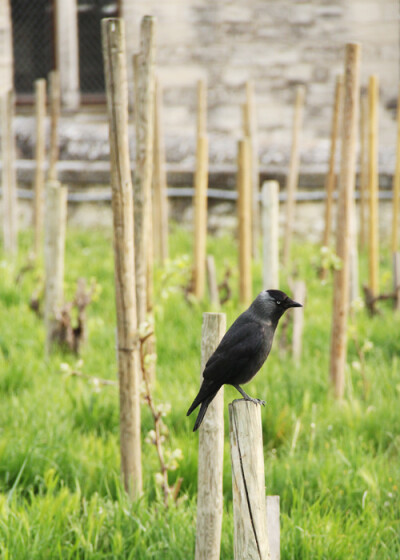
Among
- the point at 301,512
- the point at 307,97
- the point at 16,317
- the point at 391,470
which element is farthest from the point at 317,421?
the point at 307,97

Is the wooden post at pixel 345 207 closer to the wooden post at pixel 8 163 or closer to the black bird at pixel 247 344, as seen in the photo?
the black bird at pixel 247 344

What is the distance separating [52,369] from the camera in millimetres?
3781

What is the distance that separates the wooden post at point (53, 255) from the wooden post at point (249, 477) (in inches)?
97.9

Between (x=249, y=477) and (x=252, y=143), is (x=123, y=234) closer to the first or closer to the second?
(x=249, y=477)

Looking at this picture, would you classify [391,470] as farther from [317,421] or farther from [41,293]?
[41,293]

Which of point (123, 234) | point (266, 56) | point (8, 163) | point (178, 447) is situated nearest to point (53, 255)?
point (178, 447)

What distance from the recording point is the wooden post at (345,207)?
3.12 meters

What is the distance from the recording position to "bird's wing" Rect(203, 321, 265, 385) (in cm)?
162

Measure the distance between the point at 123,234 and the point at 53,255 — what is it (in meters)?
1.85

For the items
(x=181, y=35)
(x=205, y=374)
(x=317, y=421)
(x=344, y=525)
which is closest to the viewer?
(x=205, y=374)

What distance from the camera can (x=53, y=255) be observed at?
3975 mm

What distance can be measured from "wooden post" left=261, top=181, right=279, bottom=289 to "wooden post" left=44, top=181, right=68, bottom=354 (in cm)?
116

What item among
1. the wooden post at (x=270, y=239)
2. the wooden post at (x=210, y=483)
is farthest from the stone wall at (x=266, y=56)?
the wooden post at (x=210, y=483)

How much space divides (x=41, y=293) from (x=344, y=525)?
293 centimetres
